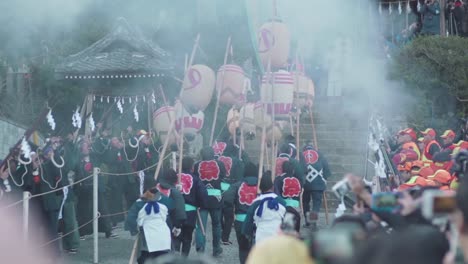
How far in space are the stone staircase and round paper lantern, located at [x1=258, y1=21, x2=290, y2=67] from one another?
403 centimetres

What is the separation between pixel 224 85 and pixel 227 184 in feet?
5.63

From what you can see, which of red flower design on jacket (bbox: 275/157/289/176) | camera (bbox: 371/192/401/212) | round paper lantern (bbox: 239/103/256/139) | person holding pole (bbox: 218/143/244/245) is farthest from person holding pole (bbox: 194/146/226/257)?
camera (bbox: 371/192/401/212)

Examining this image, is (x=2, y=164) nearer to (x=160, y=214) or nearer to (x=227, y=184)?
(x=160, y=214)

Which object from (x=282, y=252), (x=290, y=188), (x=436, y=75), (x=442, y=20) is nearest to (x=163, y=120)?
(x=290, y=188)

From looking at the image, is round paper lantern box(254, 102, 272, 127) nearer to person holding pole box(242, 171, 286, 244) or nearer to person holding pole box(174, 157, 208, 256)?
person holding pole box(174, 157, 208, 256)

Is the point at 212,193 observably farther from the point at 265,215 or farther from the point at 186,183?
the point at 265,215

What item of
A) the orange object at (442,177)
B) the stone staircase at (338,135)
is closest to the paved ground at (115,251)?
the orange object at (442,177)

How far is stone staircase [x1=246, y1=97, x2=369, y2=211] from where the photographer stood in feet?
60.0

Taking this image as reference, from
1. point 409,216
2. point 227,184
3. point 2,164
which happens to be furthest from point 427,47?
point 409,216

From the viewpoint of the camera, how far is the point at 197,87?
13.6m

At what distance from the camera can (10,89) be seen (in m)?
19.6

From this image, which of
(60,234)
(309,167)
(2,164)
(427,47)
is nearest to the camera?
(2,164)

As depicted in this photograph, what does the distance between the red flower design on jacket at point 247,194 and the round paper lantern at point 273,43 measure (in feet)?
7.47

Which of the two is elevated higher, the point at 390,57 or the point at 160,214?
the point at 390,57
